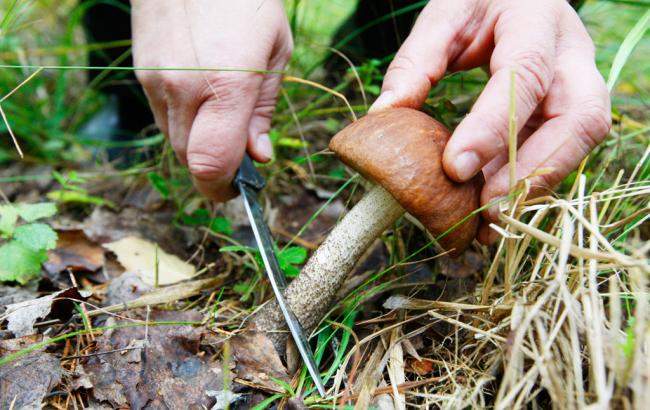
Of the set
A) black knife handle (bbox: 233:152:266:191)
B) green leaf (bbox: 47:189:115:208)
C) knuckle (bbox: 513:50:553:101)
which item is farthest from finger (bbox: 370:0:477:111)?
green leaf (bbox: 47:189:115:208)

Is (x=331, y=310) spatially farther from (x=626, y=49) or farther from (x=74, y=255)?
(x=626, y=49)

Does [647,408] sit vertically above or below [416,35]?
below

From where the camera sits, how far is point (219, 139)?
1.87 metres

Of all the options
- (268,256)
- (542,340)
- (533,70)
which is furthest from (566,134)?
(268,256)

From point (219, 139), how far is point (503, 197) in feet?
3.63

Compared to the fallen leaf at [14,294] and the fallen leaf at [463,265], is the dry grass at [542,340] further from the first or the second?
the fallen leaf at [14,294]

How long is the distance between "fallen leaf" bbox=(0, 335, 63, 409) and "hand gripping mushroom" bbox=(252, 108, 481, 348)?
2.30ft

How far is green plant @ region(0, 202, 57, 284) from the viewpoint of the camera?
1.89 metres

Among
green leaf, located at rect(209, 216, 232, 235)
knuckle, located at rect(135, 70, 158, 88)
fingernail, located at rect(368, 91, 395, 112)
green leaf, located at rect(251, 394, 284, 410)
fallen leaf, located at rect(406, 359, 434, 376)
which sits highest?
fingernail, located at rect(368, 91, 395, 112)

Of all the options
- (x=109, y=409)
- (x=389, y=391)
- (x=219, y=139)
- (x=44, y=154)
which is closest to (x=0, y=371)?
(x=109, y=409)

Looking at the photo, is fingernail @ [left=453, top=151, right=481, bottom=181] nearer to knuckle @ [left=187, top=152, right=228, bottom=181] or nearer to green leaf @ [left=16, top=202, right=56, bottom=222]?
knuckle @ [left=187, top=152, right=228, bottom=181]

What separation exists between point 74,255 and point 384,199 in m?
1.56

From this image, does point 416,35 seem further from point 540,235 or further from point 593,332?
point 593,332

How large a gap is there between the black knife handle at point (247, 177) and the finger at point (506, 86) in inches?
35.6
